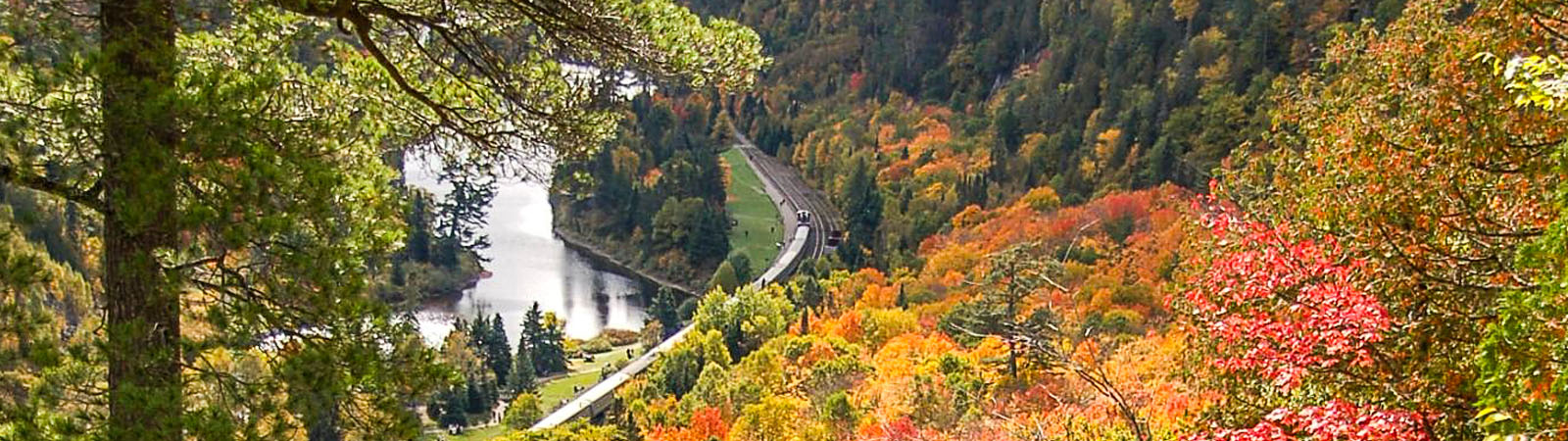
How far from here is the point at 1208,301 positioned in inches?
288

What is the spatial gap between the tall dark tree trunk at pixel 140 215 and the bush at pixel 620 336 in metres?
41.4

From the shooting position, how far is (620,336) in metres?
45.6

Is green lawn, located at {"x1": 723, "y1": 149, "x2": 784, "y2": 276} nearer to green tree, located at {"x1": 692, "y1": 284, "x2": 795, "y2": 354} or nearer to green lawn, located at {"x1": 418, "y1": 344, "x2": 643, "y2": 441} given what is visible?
green lawn, located at {"x1": 418, "y1": 344, "x2": 643, "y2": 441}

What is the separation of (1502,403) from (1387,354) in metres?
2.72

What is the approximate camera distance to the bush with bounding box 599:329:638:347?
1778 inches

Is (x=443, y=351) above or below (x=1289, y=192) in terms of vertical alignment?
below

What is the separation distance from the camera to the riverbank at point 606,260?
55219 mm

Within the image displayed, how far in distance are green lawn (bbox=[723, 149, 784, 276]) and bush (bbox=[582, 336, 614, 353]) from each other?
863 centimetres

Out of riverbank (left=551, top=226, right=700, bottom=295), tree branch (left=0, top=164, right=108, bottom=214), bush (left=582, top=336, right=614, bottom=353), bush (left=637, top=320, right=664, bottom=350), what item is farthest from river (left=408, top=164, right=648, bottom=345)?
tree branch (left=0, top=164, right=108, bottom=214)

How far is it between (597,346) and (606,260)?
15783mm

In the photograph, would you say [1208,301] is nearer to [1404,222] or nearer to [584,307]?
[1404,222]

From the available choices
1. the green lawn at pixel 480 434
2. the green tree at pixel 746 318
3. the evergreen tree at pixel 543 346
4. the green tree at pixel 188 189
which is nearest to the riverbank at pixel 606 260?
the evergreen tree at pixel 543 346

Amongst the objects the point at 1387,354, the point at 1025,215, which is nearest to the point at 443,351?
the point at 1387,354

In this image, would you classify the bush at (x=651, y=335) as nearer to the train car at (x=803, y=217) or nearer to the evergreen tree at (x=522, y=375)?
the evergreen tree at (x=522, y=375)
